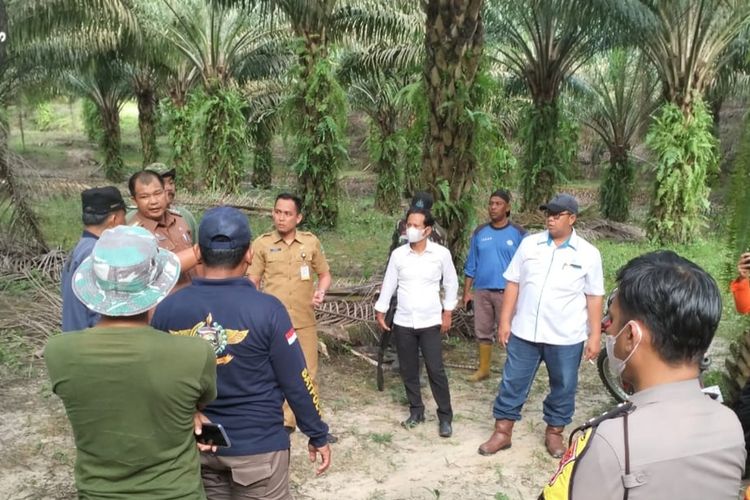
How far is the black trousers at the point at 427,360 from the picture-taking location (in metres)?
4.59

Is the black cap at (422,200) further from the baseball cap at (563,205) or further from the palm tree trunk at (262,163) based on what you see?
the palm tree trunk at (262,163)

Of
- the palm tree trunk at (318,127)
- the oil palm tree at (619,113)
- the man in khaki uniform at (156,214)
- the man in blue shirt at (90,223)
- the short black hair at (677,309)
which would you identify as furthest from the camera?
the oil palm tree at (619,113)

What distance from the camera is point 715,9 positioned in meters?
11.1

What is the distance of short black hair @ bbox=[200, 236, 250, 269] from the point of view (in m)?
2.41

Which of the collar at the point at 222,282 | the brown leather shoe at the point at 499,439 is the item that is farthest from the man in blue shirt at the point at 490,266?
the collar at the point at 222,282

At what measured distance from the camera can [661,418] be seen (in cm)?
151

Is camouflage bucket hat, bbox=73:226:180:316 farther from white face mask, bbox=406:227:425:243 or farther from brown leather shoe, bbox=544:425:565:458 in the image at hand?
brown leather shoe, bbox=544:425:565:458

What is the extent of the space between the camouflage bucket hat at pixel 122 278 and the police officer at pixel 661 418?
1.28 m

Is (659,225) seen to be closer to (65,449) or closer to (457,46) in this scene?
(457,46)

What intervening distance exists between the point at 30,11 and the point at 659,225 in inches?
450

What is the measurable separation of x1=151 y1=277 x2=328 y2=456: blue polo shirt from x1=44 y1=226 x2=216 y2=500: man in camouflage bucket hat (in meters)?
0.30

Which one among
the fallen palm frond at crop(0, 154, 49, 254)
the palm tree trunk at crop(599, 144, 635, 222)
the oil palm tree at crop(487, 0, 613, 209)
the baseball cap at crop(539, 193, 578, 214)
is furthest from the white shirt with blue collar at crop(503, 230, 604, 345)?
the palm tree trunk at crop(599, 144, 635, 222)

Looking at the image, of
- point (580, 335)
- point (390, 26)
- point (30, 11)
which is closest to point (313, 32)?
point (390, 26)

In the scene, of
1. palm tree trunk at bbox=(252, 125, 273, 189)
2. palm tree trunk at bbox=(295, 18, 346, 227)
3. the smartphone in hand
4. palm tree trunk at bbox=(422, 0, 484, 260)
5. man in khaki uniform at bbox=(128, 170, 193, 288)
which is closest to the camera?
the smartphone in hand
